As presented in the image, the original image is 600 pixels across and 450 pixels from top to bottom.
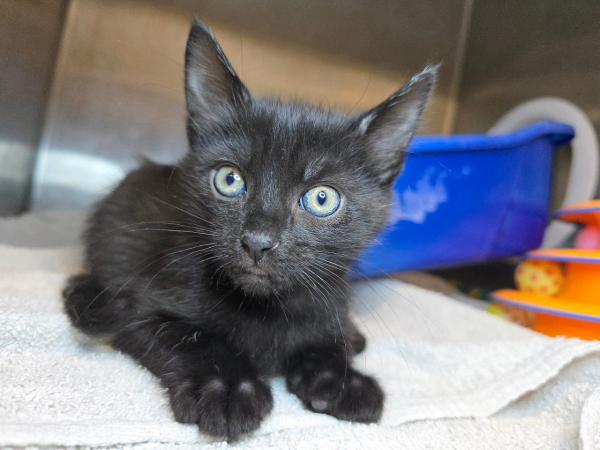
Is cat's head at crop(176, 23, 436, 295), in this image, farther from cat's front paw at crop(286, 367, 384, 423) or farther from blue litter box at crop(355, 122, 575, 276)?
blue litter box at crop(355, 122, 575, 276)

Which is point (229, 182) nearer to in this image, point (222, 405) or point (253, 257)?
point (253, 257)

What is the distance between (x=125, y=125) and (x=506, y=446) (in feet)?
6.30

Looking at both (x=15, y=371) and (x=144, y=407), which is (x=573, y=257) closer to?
(x=144, y=407)

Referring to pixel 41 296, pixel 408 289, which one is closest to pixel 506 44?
pixel 408 289

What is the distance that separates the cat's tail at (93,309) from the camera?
118 centimetres

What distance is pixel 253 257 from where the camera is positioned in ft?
3.06

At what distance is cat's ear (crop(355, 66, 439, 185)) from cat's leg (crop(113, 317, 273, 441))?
20.4 inches

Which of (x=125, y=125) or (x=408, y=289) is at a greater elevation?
(x=125, y=125)

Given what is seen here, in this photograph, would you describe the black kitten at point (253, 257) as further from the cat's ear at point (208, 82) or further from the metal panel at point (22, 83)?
the metal panel at point (22, 83)

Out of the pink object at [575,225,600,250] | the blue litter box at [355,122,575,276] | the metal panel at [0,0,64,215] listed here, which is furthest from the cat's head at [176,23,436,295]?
the pink object at [575,225,600,250]

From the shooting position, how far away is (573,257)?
156 cm

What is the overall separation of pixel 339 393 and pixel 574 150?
1525mm

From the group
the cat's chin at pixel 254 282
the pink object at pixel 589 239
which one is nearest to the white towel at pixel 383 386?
the cat's chin at pixel 254 282

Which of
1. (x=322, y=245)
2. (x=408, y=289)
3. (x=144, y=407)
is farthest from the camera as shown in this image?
(x=408, y=289)
